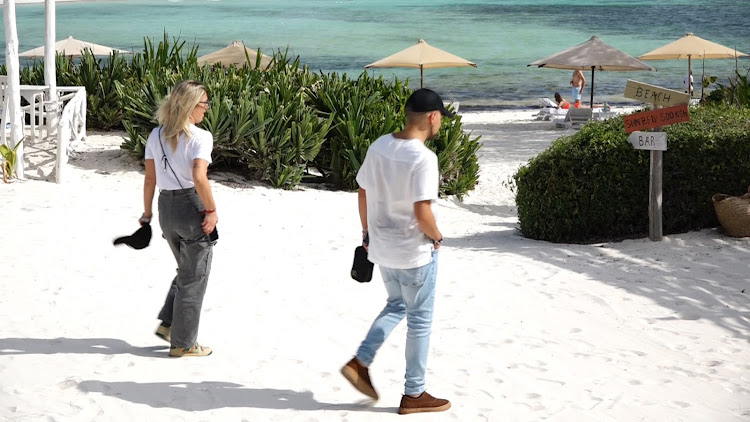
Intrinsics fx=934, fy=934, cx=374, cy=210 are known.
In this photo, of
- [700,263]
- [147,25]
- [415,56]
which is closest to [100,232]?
[700,263]

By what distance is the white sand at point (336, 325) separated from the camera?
15.0 ft

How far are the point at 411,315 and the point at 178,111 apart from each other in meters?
1.62

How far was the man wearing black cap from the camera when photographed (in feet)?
13.2

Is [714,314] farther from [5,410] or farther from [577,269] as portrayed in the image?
[5,410]

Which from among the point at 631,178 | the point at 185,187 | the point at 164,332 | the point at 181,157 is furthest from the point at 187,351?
the point at 631,178

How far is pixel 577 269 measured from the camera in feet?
24.5

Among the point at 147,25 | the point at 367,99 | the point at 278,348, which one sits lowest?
the point at 278,348

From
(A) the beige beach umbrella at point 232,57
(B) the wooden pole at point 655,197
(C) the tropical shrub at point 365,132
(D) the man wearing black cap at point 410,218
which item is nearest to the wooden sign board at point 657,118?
(B) the wooden pole at point 655,197

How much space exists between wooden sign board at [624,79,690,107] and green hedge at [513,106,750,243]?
0.35 metres

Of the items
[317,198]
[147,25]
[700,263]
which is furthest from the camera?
[147,25]

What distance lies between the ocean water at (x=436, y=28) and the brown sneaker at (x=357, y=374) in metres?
44.3

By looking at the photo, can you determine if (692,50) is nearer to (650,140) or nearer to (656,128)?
(656,128)

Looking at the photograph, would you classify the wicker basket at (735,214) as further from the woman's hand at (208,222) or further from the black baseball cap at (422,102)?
the woman's hand at (208,222)

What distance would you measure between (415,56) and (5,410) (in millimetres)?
19463
